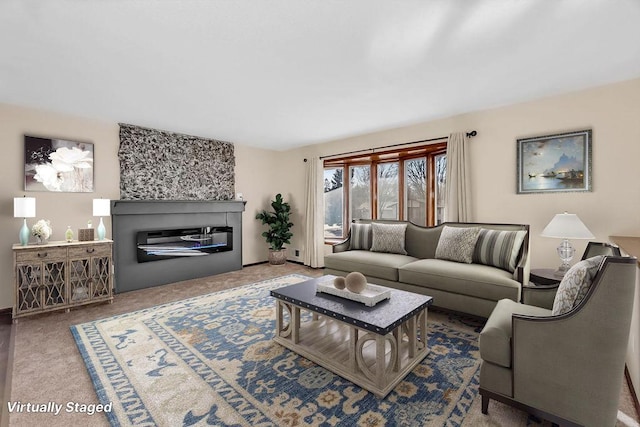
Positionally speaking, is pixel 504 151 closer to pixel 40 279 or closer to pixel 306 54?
pixel 306 54

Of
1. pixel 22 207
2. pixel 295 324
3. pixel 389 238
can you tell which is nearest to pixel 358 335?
pixel 295 324

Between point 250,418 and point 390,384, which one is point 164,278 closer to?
point 250,418

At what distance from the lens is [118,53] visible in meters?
2.26

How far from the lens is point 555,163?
125 inches

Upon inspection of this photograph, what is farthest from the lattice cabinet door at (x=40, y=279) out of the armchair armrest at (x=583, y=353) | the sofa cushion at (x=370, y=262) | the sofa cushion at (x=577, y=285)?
the sofa cushion at (x=577, y=285)

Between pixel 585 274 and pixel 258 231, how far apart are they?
5.26 meters

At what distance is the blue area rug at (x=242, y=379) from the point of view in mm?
1632

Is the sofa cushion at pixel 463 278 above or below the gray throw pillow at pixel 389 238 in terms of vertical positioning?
below

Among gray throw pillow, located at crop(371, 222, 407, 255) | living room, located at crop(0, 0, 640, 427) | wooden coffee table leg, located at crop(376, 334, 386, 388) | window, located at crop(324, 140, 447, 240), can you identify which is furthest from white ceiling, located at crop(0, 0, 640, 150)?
wooden coffee table leg, located at crop(376, 334, 386, 388)

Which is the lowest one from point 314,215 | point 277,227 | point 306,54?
point 277,227

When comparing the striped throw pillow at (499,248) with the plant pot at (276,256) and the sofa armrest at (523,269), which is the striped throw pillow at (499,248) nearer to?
the sofa armrest at (523,269)

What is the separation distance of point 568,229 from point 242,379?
3.09 meters

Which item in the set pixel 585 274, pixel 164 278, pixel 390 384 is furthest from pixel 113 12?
pixel 164 278

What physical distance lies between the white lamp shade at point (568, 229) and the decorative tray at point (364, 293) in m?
1.75
